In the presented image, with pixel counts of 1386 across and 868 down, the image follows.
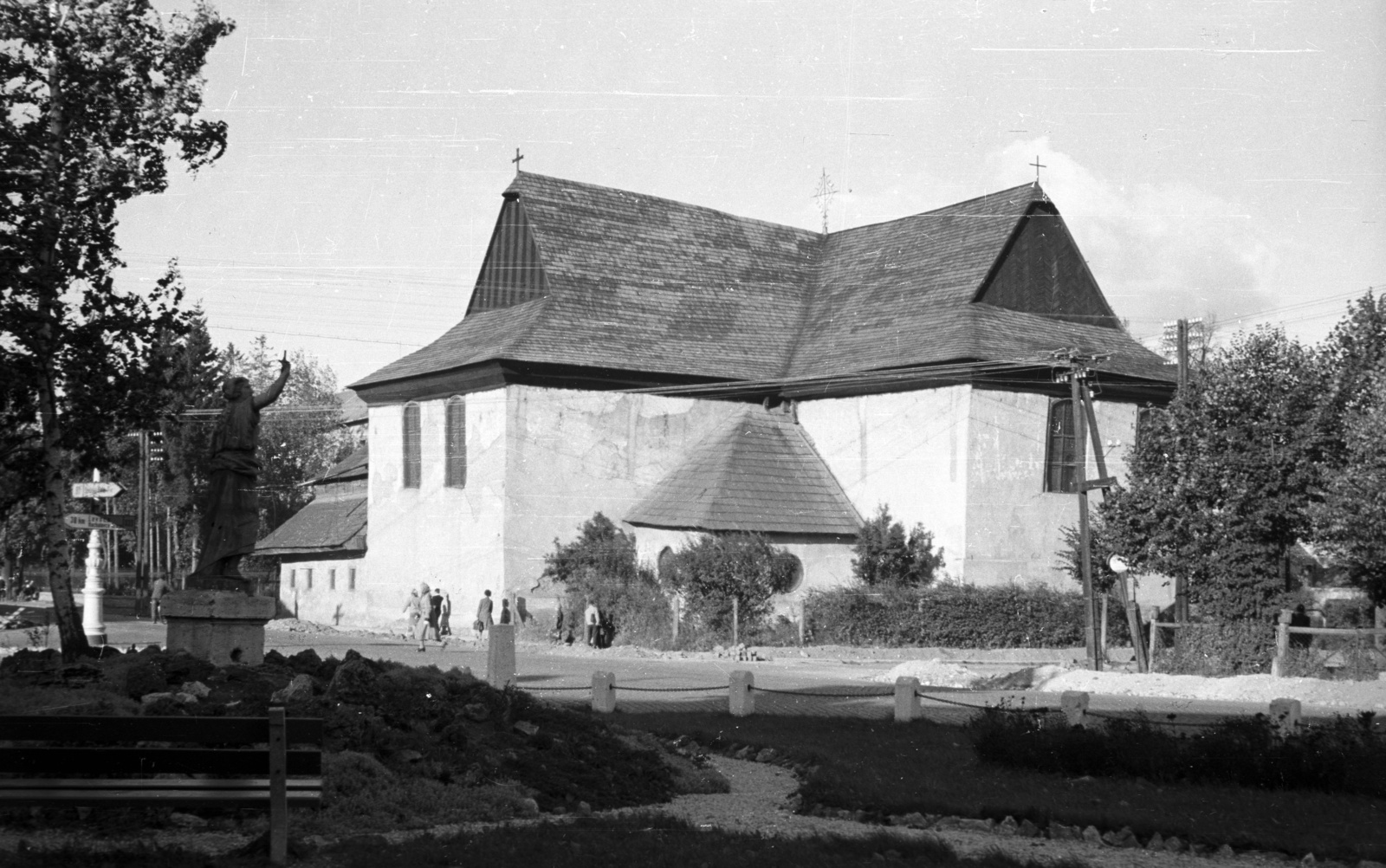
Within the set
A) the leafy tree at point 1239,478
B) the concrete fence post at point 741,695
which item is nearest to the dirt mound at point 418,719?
the concrete fence post at point 741,695

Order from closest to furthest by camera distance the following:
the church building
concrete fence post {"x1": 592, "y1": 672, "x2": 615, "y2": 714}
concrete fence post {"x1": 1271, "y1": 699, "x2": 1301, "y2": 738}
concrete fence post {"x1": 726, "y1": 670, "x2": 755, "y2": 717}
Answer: concrete fence post {"x1": 1271, "y1": 699, "x2": 1301, "y2": 738} < concrete fence post {"x1": 592, "y1": 672, "x2": 615, "y2": 714} < concrete fence post {"x1": 726, "y1": 670, "x2": 755, "y2": 717} < the church building

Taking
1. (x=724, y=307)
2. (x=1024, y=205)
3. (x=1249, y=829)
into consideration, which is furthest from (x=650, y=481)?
(x=1249, y=829)

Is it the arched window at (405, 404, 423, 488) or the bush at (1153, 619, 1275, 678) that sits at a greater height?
the arched window at (405, 404, 423, 488)

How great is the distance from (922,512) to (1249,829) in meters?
33.6

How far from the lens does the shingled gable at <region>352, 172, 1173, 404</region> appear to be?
4656cm

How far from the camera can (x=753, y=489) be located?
45.0 metres

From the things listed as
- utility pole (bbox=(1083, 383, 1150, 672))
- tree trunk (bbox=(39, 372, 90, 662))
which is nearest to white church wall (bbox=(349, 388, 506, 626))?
utility pole (bbox=(1083, 383, 1150, 672))

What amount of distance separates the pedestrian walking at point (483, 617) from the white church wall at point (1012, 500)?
44.9ft

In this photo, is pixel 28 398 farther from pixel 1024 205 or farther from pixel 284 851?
pixel 1024 205

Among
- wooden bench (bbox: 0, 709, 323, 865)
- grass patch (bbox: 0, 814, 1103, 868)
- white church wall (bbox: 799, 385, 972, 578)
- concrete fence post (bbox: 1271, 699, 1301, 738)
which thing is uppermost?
white church wall (bbox: 799, 385, 972, 578)

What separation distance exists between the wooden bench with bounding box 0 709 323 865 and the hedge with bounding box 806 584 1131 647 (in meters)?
32.4

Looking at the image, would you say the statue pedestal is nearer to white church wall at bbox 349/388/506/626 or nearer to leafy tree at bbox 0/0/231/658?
leafy tree at bbox 0/0/231/658

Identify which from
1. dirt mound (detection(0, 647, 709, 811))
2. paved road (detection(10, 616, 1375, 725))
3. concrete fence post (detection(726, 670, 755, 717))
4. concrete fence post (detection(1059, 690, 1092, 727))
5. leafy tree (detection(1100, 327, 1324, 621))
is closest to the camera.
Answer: dirt mound (detection(0, 647, 709, 811))

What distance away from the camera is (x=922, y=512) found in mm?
45156
